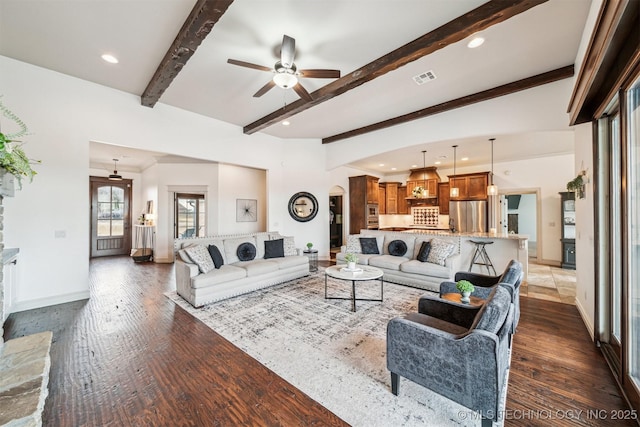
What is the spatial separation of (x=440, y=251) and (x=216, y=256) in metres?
3.99

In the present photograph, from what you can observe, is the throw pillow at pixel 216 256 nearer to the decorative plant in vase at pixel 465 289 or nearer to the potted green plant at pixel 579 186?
the decorative plant in vase at pixel 465 289

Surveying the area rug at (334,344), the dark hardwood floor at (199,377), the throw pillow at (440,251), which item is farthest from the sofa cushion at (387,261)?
the dark hardwood floor at (199,377)

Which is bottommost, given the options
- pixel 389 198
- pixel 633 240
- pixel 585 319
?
pixel 585 319

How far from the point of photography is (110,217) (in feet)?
27.1

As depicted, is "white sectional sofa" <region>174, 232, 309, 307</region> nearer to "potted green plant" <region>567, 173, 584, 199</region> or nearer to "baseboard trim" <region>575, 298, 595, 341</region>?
"baseboard trim" <region>575, 298, 595, 341</region>

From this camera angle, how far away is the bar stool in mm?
5094

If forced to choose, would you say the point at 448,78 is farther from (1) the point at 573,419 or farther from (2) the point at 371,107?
(1) the point at 573,419

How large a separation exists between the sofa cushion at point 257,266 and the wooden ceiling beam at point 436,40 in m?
2.89

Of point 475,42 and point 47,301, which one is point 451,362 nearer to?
point 475,42

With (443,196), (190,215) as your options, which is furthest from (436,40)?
(190,215)

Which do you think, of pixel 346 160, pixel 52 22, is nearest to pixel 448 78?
pixel 346 160

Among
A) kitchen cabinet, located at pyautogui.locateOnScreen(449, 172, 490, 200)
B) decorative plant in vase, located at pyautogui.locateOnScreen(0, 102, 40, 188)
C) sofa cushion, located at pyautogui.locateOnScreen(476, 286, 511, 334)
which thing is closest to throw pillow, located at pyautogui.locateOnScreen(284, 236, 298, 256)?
decorative plant in vase, located at pyautogui.locateOnScreen(0, 102, 40, 188)

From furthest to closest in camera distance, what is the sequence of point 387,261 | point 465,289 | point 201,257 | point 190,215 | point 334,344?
1. point 190,215
2. point 387,261
3. point 201,257
4. point 334,344
5. point 465,289

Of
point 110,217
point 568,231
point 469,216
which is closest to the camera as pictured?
point 568,231
